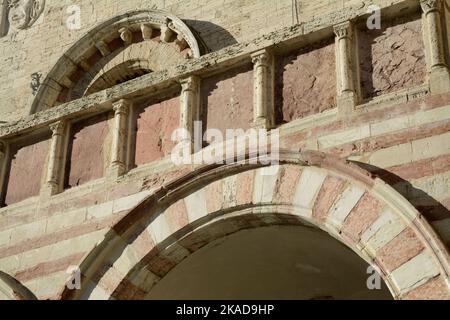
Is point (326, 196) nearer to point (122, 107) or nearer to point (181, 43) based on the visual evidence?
point (122, 107)

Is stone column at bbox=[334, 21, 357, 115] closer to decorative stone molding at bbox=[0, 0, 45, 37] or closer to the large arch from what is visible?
the large arch

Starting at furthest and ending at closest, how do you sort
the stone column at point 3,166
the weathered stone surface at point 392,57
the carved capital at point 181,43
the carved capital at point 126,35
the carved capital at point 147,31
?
the carved capital at point 126,35 < the carved capital at point 147,31 < the carved capital at point 181,43 < the stone column at point 3,166 < the weathered stone surface at point 392,57

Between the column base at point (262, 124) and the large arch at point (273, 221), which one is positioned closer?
the large arch at point (273, 221)

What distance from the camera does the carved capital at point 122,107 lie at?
7656mm

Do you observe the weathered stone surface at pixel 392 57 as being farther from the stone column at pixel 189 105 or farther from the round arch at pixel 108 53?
the round arch at pixel 108 53

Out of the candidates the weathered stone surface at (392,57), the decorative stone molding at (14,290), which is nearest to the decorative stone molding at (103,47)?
the decorative stone molding at (14,290)

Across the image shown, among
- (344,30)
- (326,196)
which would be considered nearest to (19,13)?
(344,30)

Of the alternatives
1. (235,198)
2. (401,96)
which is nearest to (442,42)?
(401,96)

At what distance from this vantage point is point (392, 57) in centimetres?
658

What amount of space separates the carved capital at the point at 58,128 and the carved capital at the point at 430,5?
11.6 ft

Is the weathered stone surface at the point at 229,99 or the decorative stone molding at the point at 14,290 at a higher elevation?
the weathered stone surface at the point at 229,99

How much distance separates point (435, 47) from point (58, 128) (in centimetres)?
363
